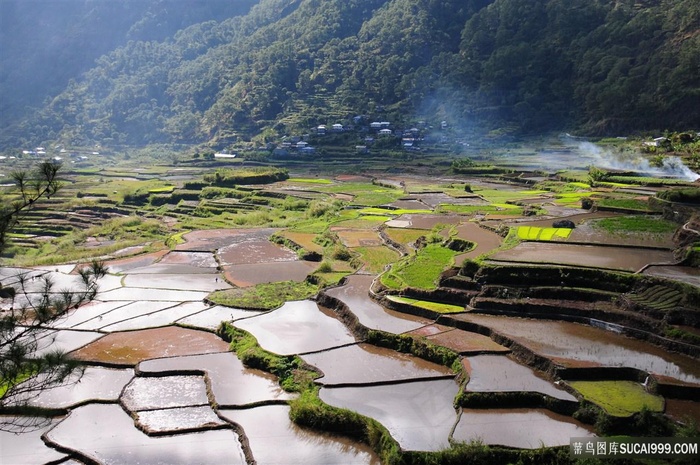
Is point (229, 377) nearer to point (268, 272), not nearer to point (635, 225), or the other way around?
point (268, 272)

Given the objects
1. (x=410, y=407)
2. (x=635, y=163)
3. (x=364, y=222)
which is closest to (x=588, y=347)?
(x=410, y=407)

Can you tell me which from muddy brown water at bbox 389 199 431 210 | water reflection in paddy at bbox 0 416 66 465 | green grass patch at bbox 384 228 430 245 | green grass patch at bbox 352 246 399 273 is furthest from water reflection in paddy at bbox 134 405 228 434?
muddy brown water at bbox 389 199 431 210

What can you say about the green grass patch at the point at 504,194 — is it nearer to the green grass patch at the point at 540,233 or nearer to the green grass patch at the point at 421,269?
the green grass patch at the point at 540,233

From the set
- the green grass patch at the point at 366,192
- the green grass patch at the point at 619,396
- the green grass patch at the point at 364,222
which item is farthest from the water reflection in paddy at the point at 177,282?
the green grass patch at the point at 366,192

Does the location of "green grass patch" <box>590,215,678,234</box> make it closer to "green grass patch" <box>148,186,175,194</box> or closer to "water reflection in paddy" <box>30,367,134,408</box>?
"water reflection in paddy" <box>30,367,134,408</box>

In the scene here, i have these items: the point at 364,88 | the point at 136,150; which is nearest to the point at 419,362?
the point at 364,88

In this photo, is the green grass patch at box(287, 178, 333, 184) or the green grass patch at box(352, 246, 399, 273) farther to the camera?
the green grass patch at box(287, 178, 333, 184)
